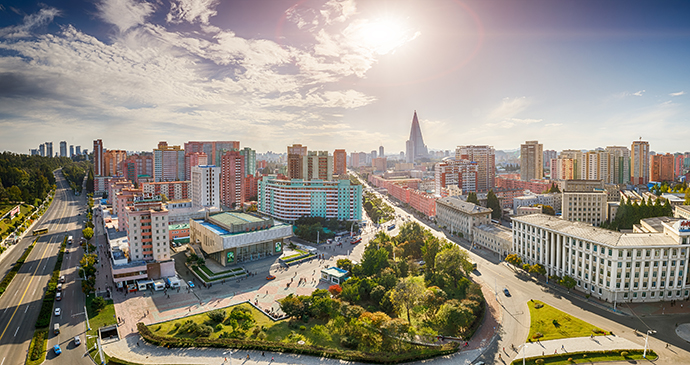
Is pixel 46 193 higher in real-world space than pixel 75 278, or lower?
higher

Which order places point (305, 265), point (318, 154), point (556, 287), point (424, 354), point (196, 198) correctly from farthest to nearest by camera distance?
1. point (318, 154)
2. point (196, 198)
3. point (305, 265)
4. point (556, 287)
5. point (424, 354)

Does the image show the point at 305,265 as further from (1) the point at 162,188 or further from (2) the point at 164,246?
(1) the point at 162,188

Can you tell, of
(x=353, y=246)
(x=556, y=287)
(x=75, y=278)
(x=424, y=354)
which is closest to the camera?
(x=424, y=354)

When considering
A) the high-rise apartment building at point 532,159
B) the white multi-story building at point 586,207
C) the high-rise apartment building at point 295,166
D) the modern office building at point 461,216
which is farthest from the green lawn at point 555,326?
the high-rise apartment building at point 532,159

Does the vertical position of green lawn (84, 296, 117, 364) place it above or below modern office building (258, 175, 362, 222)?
below

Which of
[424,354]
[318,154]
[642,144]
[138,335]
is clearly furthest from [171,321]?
[642,144]

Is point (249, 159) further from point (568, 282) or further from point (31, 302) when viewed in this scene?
point (568, 282)

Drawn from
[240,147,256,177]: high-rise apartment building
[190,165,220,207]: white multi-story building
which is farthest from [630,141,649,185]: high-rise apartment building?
[190,165,220,207]: white multi-story building

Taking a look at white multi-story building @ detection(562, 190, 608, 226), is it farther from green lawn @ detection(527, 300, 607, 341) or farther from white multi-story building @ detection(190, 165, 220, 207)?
white multi-story building @ detection(190, 165, 220, 207)
